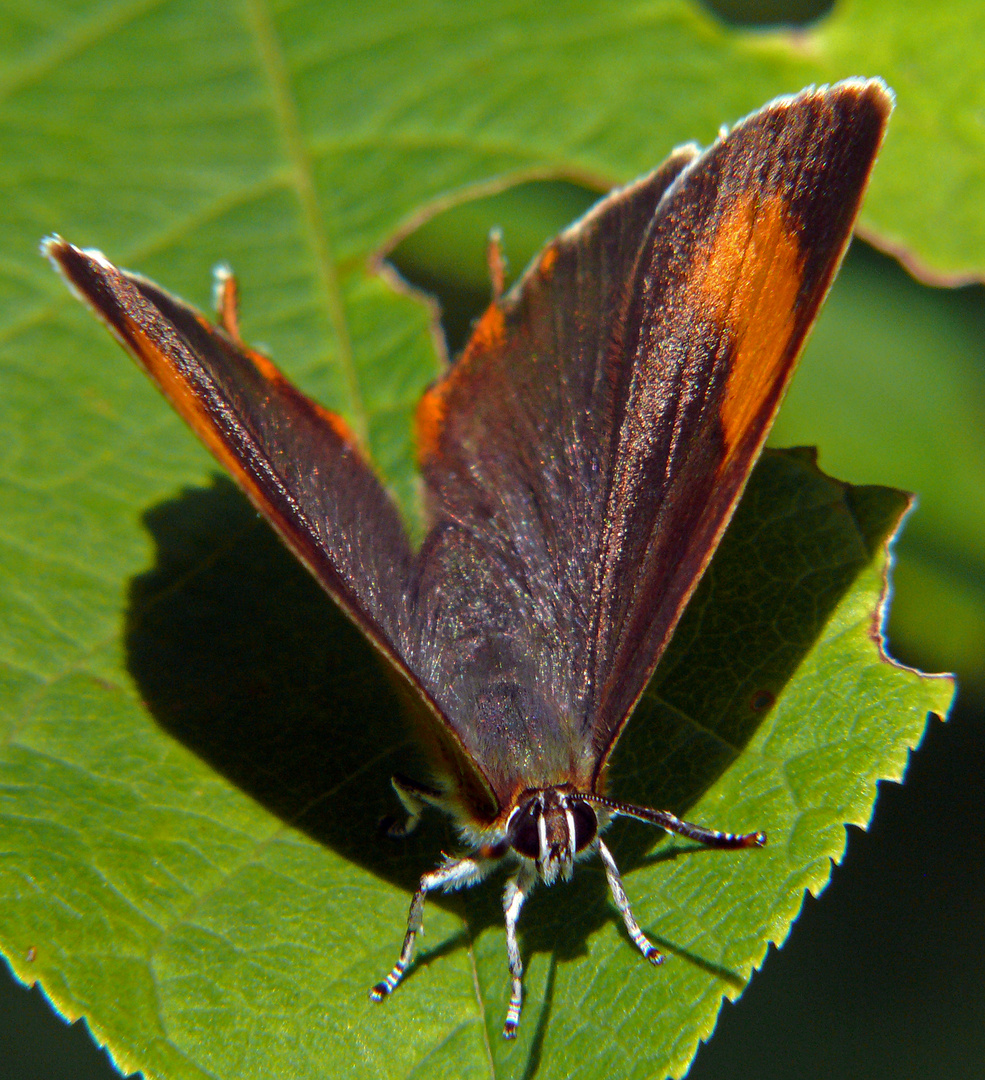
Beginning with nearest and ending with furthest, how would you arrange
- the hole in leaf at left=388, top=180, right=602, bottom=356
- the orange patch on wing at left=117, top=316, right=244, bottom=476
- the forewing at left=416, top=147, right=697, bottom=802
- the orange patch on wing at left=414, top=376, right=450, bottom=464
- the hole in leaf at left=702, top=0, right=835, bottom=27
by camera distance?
1. the orange patch on wing at left=117, top=316, right=244, bottom=476
2. the forewing at left=416, top=147, right=697, bottom=802
3. the orange patch on wing at left=414, top=376, right=450, bottom=464
4. the hole in leaf at left=388, top=180, right=602, bottom=356
5. the hole in leaf at left=702, top=0, right=835, bottom=27

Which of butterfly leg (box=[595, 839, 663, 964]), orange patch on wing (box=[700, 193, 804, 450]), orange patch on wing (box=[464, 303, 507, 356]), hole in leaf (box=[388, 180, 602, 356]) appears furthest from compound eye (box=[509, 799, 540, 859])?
hole in leaf (box=[388, 180, 602, 356])

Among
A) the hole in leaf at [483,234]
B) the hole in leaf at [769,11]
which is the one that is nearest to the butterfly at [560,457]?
the hole in leaf at [483,234]

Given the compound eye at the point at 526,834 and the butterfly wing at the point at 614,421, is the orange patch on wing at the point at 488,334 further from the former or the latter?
the compound eye at the point at 526,834

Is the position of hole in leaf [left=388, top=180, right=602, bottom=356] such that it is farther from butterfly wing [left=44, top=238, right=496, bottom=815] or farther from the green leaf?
butterfly wing [left=44, top=238, right=496, bottom=815]

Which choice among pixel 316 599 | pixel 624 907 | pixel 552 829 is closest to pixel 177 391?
pixel 316 599

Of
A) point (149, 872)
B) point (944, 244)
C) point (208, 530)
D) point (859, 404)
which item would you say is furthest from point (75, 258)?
point (859, 404)

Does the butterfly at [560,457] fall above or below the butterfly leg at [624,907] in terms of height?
above
